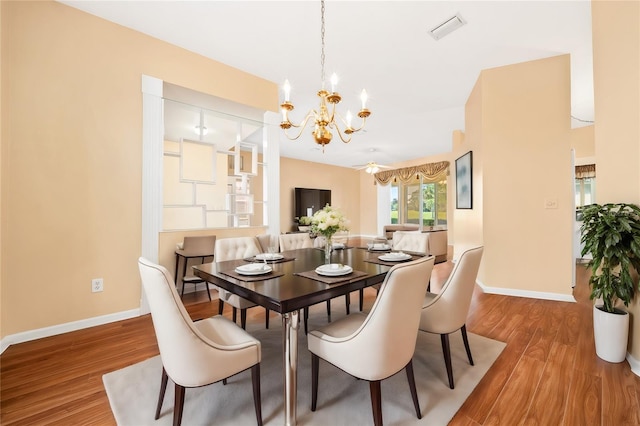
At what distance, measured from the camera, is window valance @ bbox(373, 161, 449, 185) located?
829 cm

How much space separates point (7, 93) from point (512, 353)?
4.62m

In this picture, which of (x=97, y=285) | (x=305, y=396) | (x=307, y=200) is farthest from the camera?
(x=307, y=200)

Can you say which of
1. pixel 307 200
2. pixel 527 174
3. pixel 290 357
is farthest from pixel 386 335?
pixel 307 200

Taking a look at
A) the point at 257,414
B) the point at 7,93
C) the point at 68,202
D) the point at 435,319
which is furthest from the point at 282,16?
the point at 257,414

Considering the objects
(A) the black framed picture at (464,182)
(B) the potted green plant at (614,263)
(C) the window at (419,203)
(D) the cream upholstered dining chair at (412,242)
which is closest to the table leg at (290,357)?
(D) the cream upholstered dining chair at (412,242)

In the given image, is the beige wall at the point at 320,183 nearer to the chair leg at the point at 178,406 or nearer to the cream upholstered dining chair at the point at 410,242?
the cream upholstered dining chair at the point at 410,242

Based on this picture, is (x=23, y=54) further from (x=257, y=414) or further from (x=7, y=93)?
(x=257, y=414)

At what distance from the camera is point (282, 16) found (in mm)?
2562

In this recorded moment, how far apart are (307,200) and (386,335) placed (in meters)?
8.00

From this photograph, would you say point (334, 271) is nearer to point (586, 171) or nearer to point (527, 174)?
point (527, 174)

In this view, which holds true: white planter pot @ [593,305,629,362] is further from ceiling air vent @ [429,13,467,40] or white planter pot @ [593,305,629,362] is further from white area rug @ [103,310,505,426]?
ceiling air vent @ [429,13,467,40]

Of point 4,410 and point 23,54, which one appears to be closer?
point 4,410

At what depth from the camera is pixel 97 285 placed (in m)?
2.64

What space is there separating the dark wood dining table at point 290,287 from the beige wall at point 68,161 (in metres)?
1.51
